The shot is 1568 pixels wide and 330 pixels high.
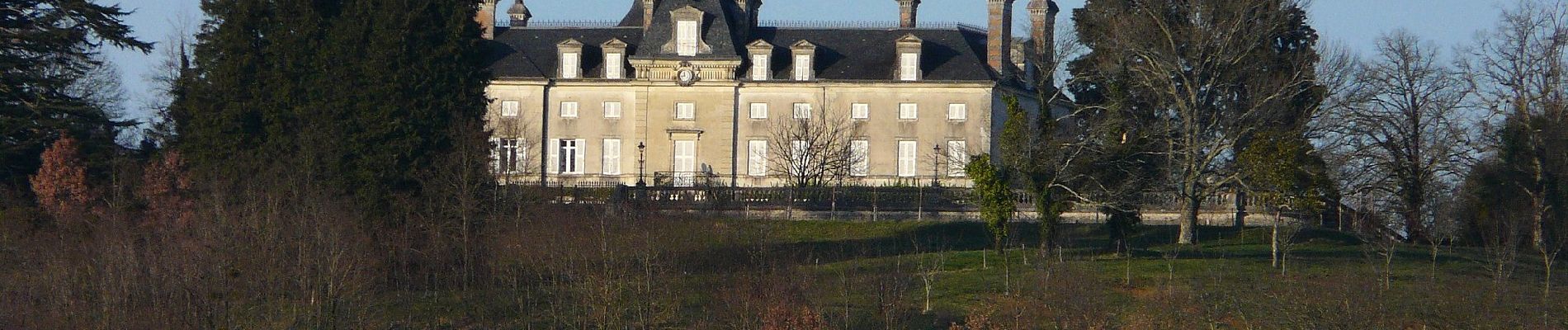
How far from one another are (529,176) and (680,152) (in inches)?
193

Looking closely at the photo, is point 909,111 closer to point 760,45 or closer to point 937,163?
point 937,163

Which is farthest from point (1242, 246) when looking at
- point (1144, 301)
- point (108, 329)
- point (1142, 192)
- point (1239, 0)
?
point (108, 329)

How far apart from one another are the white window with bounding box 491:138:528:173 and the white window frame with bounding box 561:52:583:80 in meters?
2.73

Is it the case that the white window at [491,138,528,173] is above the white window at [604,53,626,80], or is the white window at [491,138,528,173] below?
below

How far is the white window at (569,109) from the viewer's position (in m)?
61.8

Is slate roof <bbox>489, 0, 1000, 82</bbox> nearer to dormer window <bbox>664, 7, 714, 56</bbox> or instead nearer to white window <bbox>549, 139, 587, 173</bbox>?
dormer window <bbox>664, 7, 714, 56</bbox>

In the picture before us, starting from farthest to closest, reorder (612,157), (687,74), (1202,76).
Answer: (612,157) < (687,74) < (1202,76)

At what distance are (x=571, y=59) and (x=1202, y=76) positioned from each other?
2128 centimetres

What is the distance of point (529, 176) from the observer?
58.5m

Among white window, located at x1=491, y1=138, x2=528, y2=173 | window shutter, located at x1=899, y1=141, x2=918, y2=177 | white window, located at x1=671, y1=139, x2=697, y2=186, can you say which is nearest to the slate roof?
window shutter, located at x1=899, y1=141, x2=918, y2=177

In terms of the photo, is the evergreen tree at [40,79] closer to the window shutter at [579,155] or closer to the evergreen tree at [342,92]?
the evergreen tree at [342,92]

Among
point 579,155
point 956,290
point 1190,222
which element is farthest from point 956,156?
point 956,290

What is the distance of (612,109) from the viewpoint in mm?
61594

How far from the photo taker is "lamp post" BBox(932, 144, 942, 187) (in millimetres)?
59091
